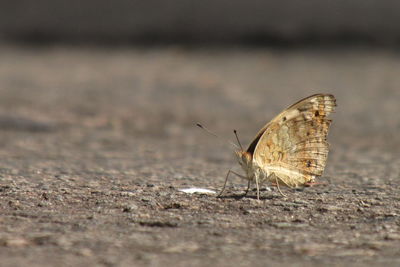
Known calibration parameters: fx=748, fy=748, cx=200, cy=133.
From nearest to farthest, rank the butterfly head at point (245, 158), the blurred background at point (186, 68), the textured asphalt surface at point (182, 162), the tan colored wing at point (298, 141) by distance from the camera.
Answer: the textured asphalt surface at point (182, 162)
the butterfly head at point (245, 158)
the tan colored wing at point (298, 141)
the blurred background at point (186, 68)

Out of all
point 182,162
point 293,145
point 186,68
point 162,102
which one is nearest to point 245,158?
point 293,145

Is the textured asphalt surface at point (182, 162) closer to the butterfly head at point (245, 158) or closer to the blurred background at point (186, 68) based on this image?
the blurred background at point (186, 68)

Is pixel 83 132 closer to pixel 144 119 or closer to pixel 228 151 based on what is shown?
pixel 144 119

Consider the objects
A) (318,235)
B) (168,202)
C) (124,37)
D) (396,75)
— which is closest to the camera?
(318,235)

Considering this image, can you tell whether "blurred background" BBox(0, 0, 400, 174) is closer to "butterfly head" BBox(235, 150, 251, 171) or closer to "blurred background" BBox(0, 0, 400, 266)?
"blurred background" BBox(0, 0, 400, 266)

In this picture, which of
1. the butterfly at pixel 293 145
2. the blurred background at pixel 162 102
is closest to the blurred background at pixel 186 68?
the blurred background at pixel 162 102

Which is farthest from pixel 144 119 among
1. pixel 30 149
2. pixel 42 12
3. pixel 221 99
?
pixel 42 12
